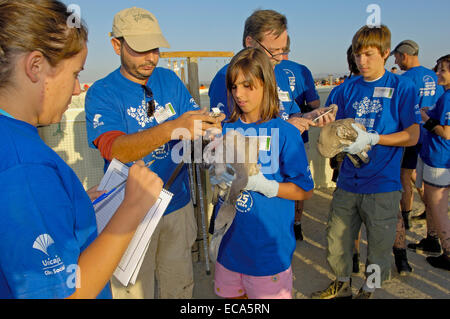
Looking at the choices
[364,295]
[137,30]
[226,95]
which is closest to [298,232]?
[364,295]

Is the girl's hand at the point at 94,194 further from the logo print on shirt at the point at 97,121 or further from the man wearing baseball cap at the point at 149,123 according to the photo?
the logo print on shirt at the point at 97,121

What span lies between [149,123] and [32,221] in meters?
1.49

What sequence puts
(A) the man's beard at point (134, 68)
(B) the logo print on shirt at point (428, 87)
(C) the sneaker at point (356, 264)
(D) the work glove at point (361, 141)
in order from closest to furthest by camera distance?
(A) the man's beard at point (134, 68) → (D) the work glove at point (361, 141) → (C) the sneaker at point (356, 264) → (B) the logo print on shirt at point (428, 87)

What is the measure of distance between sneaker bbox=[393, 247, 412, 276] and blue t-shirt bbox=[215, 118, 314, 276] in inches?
82.2

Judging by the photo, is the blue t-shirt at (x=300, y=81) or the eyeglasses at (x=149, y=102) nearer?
the eyeglasses at (x=149, y=102)

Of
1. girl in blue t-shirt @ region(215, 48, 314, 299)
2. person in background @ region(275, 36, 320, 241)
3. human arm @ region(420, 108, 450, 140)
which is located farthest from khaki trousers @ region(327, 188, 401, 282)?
person in background @ region(275, 36, 320, 241)

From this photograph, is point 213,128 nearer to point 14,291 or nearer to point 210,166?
point 210,166

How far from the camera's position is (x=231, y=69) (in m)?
1.97

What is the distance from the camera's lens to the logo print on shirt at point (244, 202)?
193cm

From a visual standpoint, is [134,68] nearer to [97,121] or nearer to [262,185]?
→ [97,121]

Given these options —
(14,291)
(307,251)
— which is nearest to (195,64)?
(307,251)

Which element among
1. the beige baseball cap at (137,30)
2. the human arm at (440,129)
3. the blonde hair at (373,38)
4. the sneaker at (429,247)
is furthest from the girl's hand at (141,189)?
the sneaker at (429,247)

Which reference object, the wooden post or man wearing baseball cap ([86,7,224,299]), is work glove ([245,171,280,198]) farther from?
the wooden post

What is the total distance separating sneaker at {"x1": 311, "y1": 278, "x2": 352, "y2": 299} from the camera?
2.89m
